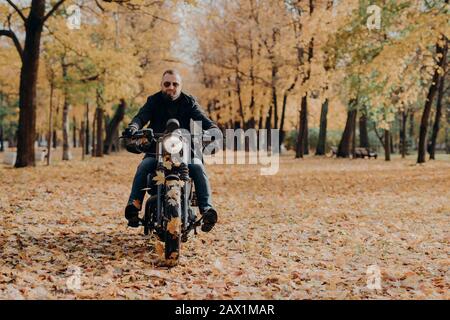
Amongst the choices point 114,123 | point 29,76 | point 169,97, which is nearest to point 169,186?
point 169,97

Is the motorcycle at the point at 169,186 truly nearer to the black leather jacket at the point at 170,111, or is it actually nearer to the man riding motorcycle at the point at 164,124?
the man riding motorcycle at the point at 164,124

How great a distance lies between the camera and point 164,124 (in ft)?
21.6

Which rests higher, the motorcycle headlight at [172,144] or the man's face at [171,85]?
the man's face at [171,85]

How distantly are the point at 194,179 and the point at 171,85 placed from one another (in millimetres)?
1139

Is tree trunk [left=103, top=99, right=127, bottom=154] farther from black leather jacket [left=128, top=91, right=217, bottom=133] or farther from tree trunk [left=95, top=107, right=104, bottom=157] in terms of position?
black leather jacket [left=128, top=91, right=217, bottom=133]

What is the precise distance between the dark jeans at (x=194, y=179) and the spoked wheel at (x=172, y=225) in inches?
20.7

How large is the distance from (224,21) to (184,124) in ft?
103

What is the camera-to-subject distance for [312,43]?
29.7 meters

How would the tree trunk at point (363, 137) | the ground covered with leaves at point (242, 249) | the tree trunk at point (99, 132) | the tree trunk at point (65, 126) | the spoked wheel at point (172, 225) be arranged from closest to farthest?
the ground covered with leaves at point (242, 249)
the spoked wheel at point (172, 225)
the tree trunk at point (65, 126)
the tree trunk at point (99, 132)
the tree trunk at point (363, 137)

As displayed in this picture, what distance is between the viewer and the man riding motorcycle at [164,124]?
20.5 feet

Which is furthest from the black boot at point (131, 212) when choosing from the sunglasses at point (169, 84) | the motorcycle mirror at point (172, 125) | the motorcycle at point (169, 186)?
the sunglasses at point (169, 84)

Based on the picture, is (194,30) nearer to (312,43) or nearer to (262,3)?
(262,3)

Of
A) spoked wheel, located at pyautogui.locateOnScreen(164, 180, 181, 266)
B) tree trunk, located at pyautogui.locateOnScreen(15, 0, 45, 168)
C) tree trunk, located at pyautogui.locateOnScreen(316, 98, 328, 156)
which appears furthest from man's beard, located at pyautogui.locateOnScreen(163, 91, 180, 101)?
tree trunk, located at pyautogui.locateOnScreen(316, 98, 328, 156)
